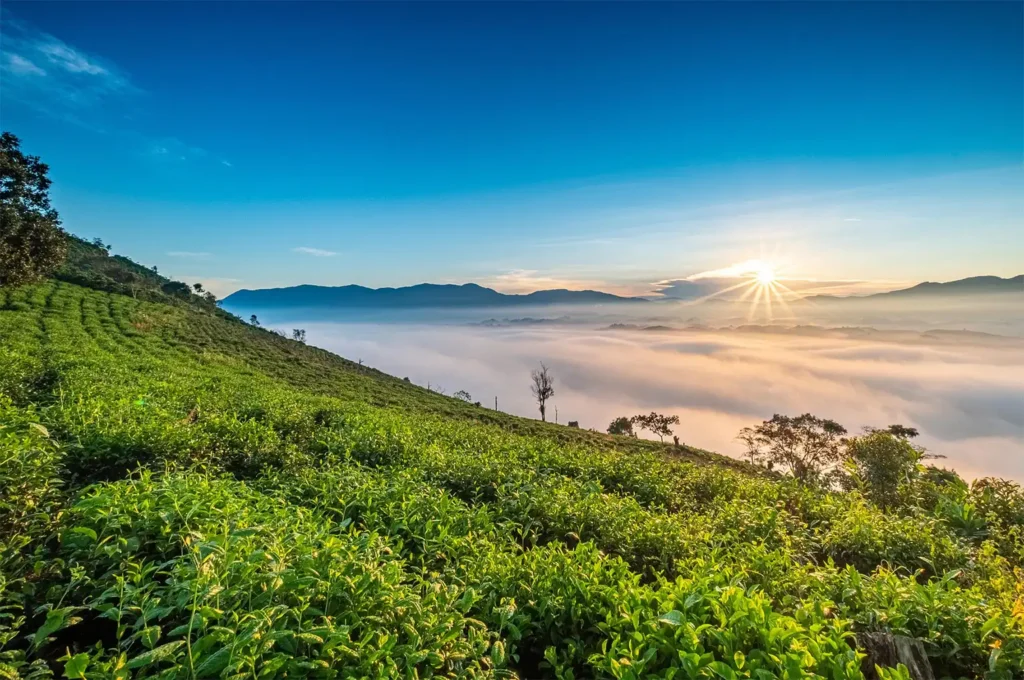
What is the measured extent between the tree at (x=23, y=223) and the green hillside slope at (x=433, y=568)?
32223mm

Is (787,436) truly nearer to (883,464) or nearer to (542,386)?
(883,464)

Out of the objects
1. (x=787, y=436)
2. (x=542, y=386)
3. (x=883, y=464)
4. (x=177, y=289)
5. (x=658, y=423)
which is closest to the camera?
(x=883, y=464)

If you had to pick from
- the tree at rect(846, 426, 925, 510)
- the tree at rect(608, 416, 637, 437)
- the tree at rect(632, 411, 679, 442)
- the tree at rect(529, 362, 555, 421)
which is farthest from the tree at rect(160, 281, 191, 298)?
the tree at rect(846, 426, 925, 510)

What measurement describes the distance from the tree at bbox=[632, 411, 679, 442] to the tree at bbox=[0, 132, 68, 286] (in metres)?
63.4

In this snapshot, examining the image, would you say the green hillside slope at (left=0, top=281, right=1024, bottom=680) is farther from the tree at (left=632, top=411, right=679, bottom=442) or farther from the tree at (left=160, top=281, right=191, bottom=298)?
the tree at (left=160, top=281, right=191, bottom=298)

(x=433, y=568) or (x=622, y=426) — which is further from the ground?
(x=433, y=568)

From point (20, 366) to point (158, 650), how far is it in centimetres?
1257

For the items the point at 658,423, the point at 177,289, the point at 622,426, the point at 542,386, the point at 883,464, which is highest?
the point at 177,289

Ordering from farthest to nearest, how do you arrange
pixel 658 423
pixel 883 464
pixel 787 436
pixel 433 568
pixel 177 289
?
pixel 177 289 < pixel 658 423 < pixel 787 436 < pixel 883 464 < pixel 433 568

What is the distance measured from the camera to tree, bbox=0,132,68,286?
3009cm

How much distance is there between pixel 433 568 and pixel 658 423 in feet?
221

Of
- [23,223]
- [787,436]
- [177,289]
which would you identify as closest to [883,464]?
[787,436]

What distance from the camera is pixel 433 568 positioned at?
444cm

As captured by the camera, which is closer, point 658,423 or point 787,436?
point 787,436
